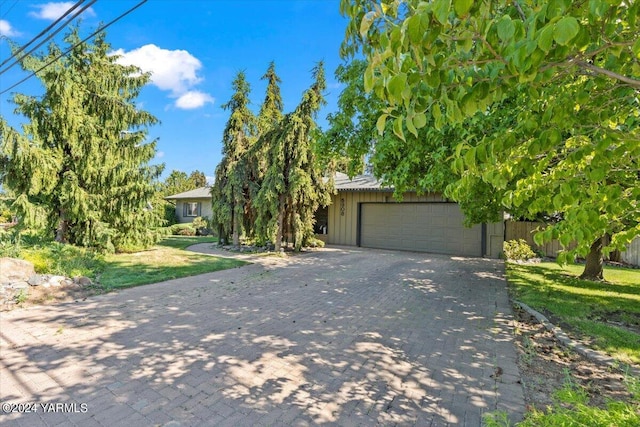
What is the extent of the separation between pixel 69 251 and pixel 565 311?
11998 millimetres

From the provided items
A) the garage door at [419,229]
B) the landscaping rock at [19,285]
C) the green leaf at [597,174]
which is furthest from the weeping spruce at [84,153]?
the green leaf at [597,174]

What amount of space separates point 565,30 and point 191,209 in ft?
88.6

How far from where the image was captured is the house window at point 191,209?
2519 centimetres

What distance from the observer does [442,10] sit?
1043 millimetres

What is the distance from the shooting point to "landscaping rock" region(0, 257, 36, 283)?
6096 mm

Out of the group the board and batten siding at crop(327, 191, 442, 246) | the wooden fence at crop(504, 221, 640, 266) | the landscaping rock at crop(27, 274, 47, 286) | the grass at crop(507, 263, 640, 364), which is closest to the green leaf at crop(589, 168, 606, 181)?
the grass at crop(507, 263, 640, 364)

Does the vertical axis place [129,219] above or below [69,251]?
above

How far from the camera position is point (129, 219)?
442 inches

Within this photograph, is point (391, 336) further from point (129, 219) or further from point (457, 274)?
point (129, 219)

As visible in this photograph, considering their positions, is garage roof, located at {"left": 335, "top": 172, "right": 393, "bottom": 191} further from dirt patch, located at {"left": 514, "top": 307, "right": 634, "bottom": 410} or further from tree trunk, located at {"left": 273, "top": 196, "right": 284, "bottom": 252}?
dirt patch, located at {"left": 514, "top": 307, "right": 634, "bottom": 410}

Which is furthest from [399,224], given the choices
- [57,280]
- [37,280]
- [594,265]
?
[37,280]

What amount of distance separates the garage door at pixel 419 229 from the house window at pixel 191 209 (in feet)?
48.6

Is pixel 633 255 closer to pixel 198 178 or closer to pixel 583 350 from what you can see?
pixel 583 350

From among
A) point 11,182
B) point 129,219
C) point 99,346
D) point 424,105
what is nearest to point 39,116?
point 11,182
